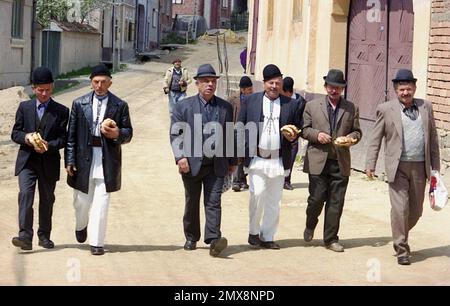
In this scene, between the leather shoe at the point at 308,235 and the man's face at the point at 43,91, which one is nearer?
the man's face at the point at 43,91

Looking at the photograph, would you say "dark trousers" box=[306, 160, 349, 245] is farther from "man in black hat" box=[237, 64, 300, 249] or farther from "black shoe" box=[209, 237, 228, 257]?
"black shoe" box=[209, 237, 228, 257]

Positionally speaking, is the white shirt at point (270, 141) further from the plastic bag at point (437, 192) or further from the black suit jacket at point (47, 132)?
the black suit jacket at point (47, 132)

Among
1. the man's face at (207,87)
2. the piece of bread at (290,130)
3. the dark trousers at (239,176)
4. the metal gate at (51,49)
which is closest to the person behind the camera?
the man's face at (207,87)

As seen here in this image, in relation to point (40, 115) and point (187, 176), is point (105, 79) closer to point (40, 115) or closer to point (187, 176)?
point (40, 115)

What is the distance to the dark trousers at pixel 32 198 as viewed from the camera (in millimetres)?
7992

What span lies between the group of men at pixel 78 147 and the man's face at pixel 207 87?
0.79 meters

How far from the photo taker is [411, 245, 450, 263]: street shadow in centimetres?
822

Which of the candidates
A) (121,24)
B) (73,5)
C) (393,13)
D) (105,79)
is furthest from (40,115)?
(121,24)

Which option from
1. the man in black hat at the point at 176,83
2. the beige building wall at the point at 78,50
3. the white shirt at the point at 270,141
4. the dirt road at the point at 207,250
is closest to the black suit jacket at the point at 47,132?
the dirt road at the point at 207,250

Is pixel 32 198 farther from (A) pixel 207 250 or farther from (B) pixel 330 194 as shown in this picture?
(B) pixel 330 194

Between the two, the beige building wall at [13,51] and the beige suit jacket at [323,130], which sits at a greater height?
the beige building wall at [13,51]

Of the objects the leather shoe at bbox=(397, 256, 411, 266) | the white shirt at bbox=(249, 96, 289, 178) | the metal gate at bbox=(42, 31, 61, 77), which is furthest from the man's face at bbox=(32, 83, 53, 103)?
the metal gate at bbox=(42, 31, 61, 77)

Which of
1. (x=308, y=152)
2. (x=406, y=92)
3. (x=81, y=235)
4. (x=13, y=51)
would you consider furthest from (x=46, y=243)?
(x=13, y=51)

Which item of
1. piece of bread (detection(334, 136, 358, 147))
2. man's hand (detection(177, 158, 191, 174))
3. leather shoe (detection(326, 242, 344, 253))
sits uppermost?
piece of bread (detection(334, 136, 358, 147))
